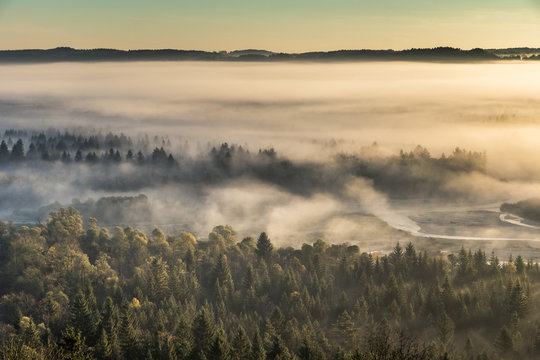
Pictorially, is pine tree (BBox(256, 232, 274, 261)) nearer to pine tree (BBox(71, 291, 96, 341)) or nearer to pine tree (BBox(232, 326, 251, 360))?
pine tree (BBox(71, 291, 96, 341))

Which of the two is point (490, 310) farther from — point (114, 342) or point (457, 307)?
point (114, 342)

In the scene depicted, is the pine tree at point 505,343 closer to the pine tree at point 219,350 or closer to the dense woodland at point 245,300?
the dense woodland at point 245,300

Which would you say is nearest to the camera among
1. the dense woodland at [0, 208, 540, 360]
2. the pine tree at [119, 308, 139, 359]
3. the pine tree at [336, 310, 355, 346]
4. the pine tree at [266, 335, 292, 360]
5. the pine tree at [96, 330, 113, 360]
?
the pine tree at [96, 330, 113, 360]

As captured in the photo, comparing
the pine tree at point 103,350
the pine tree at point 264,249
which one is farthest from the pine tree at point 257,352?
the pine tree at point 264,249

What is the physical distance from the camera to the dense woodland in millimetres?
92375

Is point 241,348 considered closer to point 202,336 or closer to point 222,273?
point 202,336

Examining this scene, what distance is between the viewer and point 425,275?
13350 centimetres

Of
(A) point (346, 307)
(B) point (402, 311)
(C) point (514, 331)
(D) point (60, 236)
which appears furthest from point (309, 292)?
(D) point (60, 236)

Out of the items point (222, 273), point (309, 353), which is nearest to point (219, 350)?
point (309, 353)

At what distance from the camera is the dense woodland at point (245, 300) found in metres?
92.4

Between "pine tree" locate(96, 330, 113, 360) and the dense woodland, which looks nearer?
"pine tree" locate(96, 330, 113, 360)

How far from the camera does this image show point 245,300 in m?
120

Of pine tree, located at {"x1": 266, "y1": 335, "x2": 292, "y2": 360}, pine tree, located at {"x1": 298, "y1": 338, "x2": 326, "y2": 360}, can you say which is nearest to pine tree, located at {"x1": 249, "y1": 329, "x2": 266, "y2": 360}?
pine tree, located at {"x1": 266, "y1": 335, "x2": 292, "y2": 360}

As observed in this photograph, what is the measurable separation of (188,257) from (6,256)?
37.0 meters
